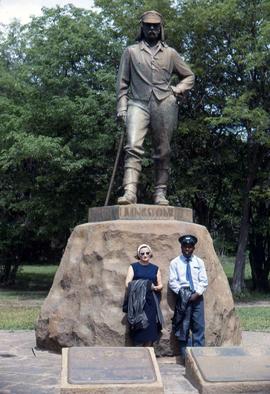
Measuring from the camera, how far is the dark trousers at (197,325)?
302 inches

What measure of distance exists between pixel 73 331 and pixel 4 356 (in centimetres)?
90

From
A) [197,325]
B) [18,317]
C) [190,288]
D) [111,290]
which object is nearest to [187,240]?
[190,288]

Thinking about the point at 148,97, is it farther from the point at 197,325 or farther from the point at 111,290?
the point at 197,325

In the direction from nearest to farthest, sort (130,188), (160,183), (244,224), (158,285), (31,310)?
(158,285) → (130,188) → (160,183) → (31,310) → (244,224)

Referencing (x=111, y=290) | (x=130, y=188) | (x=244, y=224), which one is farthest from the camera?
(x=244, y=224)

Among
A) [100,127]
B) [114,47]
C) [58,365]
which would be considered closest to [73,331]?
[58,365]

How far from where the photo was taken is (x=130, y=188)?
8773mm

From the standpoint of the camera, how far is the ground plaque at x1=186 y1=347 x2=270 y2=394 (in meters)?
5.39

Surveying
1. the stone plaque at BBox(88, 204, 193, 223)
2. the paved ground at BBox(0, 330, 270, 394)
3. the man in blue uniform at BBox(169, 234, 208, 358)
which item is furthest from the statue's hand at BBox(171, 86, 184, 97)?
the paved ground at BBox(0, 330, 270, 394)

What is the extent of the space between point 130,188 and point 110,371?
359cm

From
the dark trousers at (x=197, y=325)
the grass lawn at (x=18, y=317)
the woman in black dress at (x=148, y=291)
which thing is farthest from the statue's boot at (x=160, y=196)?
the grass lawn at (x=18, y=317)

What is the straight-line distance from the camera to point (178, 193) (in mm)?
19828

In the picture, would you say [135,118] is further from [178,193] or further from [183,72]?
[178,193]

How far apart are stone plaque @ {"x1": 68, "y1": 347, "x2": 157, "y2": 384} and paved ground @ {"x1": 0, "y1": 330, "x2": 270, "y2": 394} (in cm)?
42
